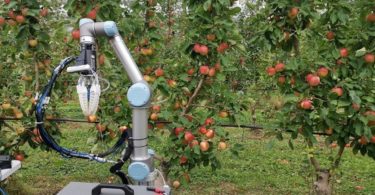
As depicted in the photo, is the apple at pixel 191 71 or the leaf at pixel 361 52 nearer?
the leaf at pixel 361 52

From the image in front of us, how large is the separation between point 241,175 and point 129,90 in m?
3.05

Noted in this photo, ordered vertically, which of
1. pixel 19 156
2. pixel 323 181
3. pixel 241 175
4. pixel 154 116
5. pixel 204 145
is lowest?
pixel 241 175

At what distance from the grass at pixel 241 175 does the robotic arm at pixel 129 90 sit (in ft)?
7.08

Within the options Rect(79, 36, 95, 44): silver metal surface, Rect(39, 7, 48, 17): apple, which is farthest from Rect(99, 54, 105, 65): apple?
Rect(79, 36, 95, 44): silver metal surface

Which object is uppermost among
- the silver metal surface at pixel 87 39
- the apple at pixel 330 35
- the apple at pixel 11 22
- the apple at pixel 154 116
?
the apple at pixel 11 22

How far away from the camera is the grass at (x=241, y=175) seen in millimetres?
3967

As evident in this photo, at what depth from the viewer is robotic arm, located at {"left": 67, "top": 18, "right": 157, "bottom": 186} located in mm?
1483

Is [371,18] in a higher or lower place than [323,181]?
higher

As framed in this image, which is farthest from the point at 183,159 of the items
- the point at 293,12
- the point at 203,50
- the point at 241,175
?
the point at 241,175

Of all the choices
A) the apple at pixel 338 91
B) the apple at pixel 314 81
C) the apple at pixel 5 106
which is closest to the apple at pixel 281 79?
the apple at pixel 314 81

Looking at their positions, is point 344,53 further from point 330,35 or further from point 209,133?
point 209,133

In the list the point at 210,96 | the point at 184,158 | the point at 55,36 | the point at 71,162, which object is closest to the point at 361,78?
the point at 210,96

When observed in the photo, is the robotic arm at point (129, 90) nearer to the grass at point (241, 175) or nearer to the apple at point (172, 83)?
the apple at point (172, 83)

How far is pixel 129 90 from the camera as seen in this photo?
1512mm
